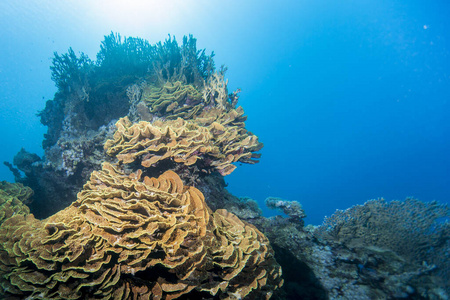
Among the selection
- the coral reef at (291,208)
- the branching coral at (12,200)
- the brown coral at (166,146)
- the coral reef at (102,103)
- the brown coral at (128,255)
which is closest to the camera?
the brown coral at (128,255)

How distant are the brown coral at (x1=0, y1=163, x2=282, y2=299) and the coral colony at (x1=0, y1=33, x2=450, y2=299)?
18 millimetres

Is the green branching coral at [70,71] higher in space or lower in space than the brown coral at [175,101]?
higher

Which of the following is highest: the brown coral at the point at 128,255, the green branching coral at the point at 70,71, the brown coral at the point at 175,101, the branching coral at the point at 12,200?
the green branching coral at the point at 70,71

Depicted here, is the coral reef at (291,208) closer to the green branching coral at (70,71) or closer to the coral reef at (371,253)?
the coral reef at (371,253)

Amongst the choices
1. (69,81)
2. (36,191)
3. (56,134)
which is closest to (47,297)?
(36,191)

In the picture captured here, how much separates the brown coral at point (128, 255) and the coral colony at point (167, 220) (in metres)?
0.02

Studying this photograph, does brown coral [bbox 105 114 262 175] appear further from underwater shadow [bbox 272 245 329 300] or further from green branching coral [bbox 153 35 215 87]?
green branching coral [bbox 153 35 215 87]

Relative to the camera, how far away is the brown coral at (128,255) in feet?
7.57

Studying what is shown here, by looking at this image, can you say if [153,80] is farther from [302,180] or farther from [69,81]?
[302,180]

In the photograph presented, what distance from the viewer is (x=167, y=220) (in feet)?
8.43

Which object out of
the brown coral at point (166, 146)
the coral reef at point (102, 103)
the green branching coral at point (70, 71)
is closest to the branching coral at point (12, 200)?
the coral reef at point (102, 103)

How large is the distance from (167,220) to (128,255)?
1.88 ft

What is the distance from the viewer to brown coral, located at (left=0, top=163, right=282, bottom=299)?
90.9 inches

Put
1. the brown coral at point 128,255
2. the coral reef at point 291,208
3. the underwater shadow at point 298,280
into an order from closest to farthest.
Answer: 1. the brown coral at point 128,255
2. the underwater shadow at point 298,280
3. the coral reef at point 291,208
